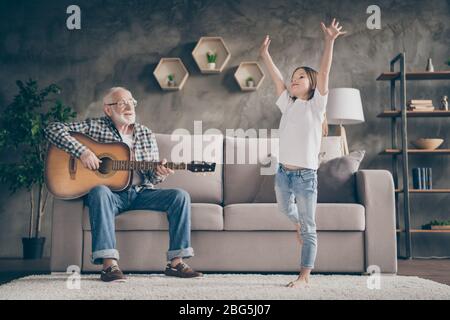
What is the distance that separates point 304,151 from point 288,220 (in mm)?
596

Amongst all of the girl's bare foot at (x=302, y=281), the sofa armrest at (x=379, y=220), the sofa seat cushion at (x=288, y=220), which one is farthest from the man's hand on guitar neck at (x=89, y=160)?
the sofa armrest at (x=379, y=220)

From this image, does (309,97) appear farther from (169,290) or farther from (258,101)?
(258,101)

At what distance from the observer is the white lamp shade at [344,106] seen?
390cm

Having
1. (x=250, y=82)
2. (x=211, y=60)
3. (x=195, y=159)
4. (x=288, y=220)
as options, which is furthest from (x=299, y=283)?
(x=211, y=60)

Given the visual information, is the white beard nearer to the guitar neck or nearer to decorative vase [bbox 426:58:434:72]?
the guitar neck

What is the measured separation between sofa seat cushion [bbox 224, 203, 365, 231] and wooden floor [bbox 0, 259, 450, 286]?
0.45m

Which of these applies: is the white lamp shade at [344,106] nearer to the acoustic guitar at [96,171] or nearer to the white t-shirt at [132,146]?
the acoustic guitar at [96,171]

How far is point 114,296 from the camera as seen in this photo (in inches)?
77.5

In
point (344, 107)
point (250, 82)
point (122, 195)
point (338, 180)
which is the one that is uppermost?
point (250, 82)

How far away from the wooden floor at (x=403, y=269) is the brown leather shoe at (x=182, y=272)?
2.68ft

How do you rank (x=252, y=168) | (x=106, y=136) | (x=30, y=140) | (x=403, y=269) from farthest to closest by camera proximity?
(x=30, y=140)
(x=252, y=168)
(x=403, y=269)
(x=106, y=136)

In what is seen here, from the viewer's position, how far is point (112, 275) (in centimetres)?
237

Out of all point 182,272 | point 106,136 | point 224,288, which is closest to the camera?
point 224,288

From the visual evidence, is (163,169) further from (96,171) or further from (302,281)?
(302,281)
